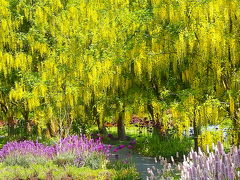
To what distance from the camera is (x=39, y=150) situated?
1137 cm

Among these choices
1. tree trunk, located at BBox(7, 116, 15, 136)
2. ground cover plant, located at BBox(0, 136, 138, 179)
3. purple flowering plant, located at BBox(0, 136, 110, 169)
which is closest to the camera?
ground cover plant, located at BBox(0, 136, 138, 179)

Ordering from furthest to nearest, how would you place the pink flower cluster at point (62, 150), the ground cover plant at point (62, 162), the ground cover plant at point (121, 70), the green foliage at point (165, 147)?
the green foliage at point (165, 147)
the pink flower cluster at point (62, 150)
the ground cover plant at point (62, 162)
the ground cover plant at point (121, 70)

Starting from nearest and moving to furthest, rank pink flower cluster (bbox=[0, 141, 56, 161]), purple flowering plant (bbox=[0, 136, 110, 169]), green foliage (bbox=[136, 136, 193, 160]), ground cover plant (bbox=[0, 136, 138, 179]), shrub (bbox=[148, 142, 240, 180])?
shrub (bbox=[148, 142, 240, 180]) → ground cover plant (bbox=[0, 136, 138, 179]) → purple flowering plant (bbox=[0, 136, 110, 169]) → pink flower cluster (bbox=[0, 141, 56, 161]) → green foliage (bbox=[136, 136, 193, 160])

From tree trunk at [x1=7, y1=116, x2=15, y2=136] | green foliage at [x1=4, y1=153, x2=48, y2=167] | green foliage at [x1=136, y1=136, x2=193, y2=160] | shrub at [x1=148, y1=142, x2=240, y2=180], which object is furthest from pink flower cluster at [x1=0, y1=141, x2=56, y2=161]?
shrub at [x1=148, y1=142, x2=240, y2=180]

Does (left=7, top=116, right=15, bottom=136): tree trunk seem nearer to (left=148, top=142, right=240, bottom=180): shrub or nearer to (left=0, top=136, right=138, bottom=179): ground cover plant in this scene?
(left=0, top=136, right=138, bottom=179): ground cover plant

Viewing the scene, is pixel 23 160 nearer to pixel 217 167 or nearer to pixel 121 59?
pixel 121 59

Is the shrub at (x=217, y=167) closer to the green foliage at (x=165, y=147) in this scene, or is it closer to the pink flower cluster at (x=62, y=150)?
the pink flower cluster at (x=62, y=150)

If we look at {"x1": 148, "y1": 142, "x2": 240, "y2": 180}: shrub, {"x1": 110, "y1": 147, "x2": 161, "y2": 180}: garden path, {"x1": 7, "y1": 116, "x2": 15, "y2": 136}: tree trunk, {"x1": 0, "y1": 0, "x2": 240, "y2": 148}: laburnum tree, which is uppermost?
{"x1": 0, "y1": 0, "x2": 240, "y2": 148}: laburnum tree

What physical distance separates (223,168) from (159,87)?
30.4ft

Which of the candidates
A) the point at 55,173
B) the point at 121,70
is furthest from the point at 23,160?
the point at 121,70

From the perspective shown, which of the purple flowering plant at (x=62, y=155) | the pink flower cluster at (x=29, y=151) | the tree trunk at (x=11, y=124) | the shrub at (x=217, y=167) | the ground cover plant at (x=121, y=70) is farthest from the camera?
the tree trunk at (x=11, y=124)

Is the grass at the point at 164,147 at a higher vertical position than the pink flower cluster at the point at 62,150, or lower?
lower

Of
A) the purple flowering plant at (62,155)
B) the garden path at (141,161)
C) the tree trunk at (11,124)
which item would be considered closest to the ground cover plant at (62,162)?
the purple flowering plant at (62,155)

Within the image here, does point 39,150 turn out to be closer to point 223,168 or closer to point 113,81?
point 113,81
